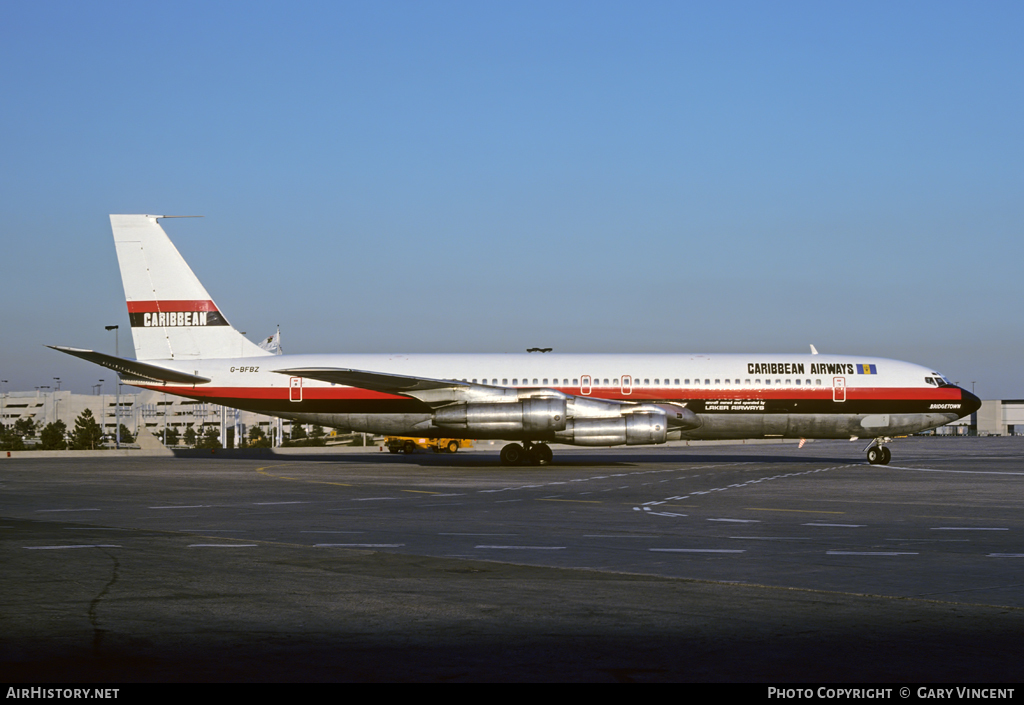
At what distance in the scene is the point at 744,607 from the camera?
27.9ft

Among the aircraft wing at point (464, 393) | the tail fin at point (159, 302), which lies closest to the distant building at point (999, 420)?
the aircraft wing at point (464, 393)

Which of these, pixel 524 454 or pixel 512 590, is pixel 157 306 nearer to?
pixel 524 454

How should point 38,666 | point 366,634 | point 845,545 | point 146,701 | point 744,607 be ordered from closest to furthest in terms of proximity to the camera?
point 146,701
point 38,666
point 366,634
point 744,607
point 845,545

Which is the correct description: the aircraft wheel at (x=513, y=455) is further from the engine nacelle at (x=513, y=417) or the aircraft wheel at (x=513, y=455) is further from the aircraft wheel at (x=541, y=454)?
the engine nacelle at (x=513, y=417)

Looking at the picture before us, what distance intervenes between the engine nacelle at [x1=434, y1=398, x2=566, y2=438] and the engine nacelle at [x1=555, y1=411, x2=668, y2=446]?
717mm

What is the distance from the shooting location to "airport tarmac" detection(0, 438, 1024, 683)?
643 cm

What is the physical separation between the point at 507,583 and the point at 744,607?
2.57 meters

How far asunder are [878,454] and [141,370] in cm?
3055

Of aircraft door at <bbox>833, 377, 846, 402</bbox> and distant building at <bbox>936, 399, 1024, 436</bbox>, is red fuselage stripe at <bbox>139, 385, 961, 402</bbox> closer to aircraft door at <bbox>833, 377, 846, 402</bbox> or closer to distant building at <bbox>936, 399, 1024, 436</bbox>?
aircraft door at <bbox>833, 377, 846, 402</bbox>

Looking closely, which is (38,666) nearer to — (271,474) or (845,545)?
(845,545)

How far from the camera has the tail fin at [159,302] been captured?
39.5m

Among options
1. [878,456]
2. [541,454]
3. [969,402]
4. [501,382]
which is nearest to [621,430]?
[541,454]

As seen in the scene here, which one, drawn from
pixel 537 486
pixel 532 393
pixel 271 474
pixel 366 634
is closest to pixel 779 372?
pixel 532 393

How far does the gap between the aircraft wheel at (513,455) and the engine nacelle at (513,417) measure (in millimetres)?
2417
